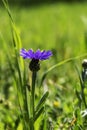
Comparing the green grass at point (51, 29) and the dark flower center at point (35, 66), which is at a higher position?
the dark flower center at point (35, 66)

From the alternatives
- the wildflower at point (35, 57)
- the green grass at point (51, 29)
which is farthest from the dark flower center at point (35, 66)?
the green grass at point (51, 29)

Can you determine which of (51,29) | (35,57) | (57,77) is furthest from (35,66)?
(51,29)

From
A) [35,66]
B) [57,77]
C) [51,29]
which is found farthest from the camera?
[51,29]

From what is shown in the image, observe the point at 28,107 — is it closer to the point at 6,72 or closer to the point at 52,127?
the point at 52,127

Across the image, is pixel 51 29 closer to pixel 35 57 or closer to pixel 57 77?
pixel 57 77

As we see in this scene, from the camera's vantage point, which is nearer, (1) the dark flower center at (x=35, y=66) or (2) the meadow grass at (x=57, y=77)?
(1) the dark flower center at (x=35, y=66)

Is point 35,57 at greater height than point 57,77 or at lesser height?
greater

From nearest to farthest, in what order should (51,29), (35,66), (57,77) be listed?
(35,66), (57,77), (51,29)

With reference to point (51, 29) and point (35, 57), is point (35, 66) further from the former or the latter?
point (51, 29)

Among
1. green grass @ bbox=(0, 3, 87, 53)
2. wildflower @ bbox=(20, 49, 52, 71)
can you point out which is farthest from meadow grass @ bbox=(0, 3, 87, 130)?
wildflower @ bbox=(20, 49, 52, 71)

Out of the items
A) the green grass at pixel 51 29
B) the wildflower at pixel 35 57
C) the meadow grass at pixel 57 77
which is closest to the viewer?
the wildflower at pixel 35 57

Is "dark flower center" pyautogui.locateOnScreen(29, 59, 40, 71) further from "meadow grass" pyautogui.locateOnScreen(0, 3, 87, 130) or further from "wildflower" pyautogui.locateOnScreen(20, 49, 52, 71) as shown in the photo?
"meadow grass" pyautogui.locateOnScreen(0, 3, 87, 130)

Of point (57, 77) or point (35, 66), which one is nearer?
point (35, 66)

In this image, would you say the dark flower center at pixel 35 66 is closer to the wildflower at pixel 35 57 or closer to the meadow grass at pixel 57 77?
the wildflower at pixel 35 57
